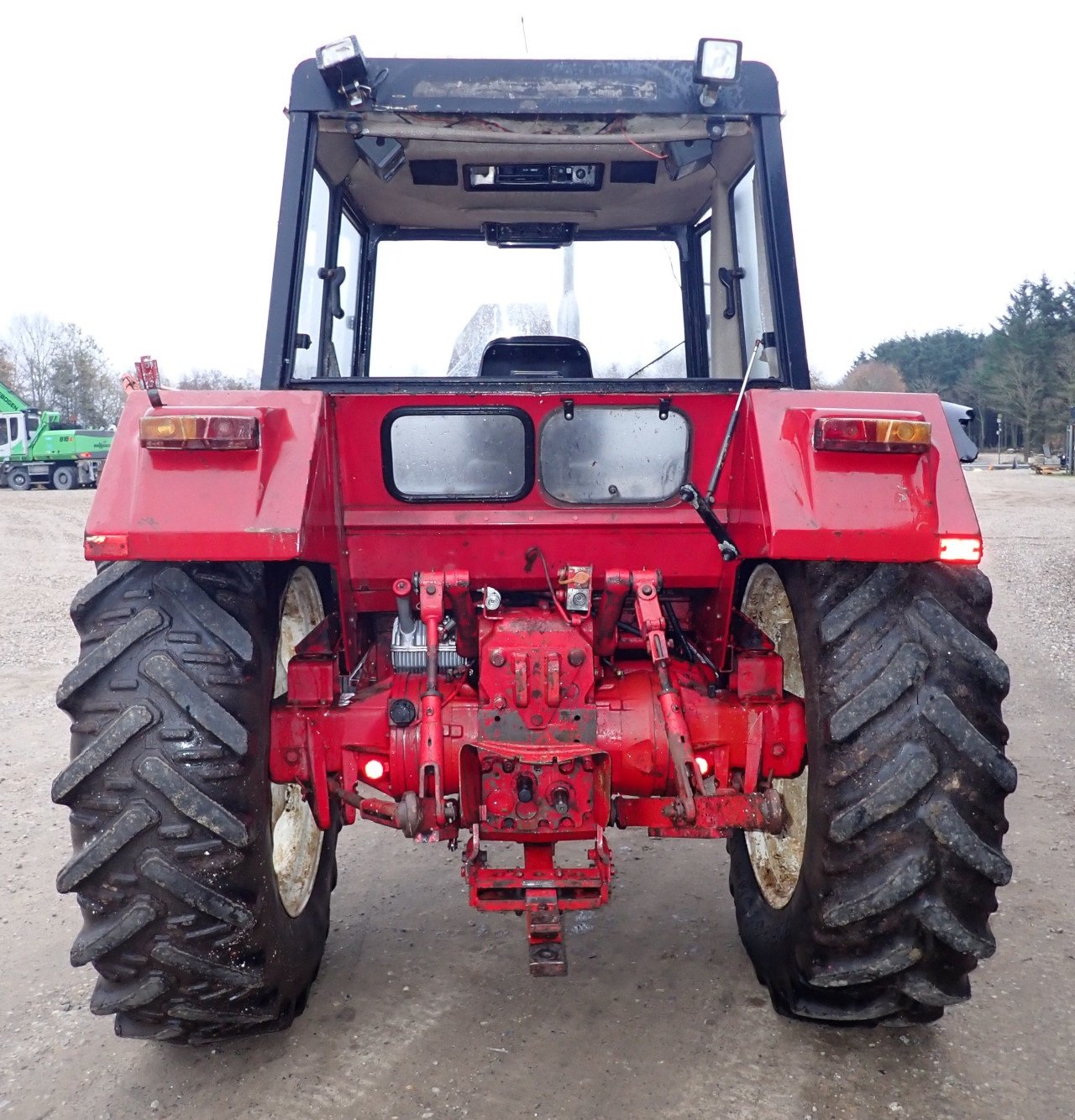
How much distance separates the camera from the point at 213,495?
2197 mm

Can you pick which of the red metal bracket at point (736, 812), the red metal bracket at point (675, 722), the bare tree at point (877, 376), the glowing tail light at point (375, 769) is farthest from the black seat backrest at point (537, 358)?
the bare tree at point (877, 376)

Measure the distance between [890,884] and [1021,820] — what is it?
243 cm

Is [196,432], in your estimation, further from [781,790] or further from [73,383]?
[73,383]

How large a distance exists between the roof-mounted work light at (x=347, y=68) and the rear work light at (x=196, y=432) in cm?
117

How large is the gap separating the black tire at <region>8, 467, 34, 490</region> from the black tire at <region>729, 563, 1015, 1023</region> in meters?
34.5

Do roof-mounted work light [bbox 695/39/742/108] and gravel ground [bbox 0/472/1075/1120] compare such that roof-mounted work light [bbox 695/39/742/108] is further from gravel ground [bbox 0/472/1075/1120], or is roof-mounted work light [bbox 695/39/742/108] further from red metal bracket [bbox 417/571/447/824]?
gravel ground [bbox 0/472/1075/1120]

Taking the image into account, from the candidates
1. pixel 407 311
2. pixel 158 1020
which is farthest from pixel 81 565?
pixel 158 1020

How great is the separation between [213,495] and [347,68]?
138cm

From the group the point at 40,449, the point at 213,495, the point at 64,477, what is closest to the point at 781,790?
the point at 213,495

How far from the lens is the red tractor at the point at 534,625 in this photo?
2.20 meters

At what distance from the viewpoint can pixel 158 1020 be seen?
2316 millimetres

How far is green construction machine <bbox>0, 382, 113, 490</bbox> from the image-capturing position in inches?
1251

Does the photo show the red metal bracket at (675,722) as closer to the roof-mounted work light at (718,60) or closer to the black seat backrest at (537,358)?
the black seat backrest at (537,358)

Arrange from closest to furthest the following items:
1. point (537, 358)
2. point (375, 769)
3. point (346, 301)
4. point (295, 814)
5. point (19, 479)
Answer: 1. point (375, 769)
2. point (295, 814)
3. point (537, 358)
4. point (346, 301)
5. point (19, 479)
